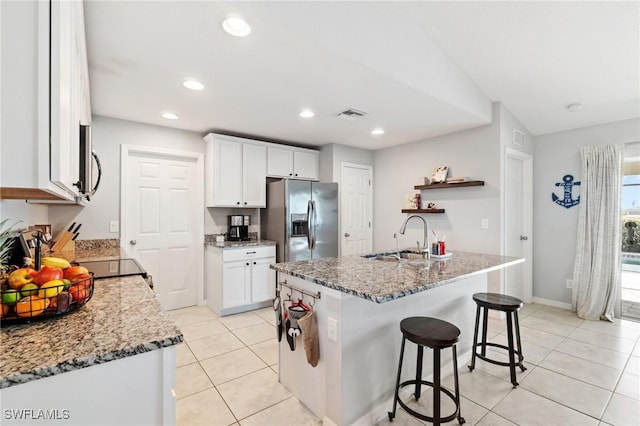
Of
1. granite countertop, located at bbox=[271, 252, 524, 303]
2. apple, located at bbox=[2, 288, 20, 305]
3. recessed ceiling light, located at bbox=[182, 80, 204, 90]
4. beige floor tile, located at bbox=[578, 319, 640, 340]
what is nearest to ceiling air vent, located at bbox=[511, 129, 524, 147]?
granite countertop, located at bbox=[271, 252, 524, 303]

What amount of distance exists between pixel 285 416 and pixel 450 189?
3363 millimetres

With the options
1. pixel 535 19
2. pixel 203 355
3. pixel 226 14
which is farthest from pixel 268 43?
pixel 203 355

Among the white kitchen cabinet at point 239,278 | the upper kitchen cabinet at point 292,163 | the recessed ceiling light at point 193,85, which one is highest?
the recessed ceiling light at point 193,85

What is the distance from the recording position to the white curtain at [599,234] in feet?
11.7

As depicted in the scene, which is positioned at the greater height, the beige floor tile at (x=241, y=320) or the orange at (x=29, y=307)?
the orange at (x=29, y=307)

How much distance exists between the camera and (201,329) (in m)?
3.30

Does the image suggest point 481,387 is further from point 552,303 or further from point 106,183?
point 106,183

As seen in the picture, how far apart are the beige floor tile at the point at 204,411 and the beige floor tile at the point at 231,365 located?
0.58 feet

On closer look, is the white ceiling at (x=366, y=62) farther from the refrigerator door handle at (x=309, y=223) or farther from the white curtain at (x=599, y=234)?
the refrigerator door handle at (x=309, y=223)

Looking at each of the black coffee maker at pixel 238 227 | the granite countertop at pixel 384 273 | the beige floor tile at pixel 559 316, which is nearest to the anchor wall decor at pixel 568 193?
the beige floor tile at pixel 559 316

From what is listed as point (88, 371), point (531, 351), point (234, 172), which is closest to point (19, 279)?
point (88, 371)

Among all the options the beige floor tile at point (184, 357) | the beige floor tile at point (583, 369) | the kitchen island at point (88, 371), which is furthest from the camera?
the beige floor tile at point (184, 357)

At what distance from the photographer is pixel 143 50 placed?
2.04m

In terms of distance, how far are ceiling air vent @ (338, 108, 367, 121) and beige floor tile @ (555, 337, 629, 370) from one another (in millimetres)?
3065
